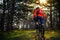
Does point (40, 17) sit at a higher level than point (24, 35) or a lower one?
higher

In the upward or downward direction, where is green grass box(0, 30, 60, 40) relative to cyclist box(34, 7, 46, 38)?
downward

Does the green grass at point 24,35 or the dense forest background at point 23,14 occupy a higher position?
the dense forest background at point 23,14

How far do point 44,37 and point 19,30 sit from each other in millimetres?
668

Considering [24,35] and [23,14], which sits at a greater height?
[23,14]

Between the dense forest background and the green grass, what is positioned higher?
the dense forest background

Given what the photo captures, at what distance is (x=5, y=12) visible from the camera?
685 centimetres

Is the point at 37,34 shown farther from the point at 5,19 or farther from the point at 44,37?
the point at 5,19

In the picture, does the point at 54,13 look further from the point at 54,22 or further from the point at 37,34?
the point at 37,34

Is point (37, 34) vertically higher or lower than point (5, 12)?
lower

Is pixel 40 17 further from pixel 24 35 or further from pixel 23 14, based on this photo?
pixel 24 35

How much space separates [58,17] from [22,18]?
940mm

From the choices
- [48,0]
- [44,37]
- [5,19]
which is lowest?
[44,37]

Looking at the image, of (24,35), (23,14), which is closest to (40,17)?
(23,14)

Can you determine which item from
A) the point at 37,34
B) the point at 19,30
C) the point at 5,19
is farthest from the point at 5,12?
the point at 37,34
